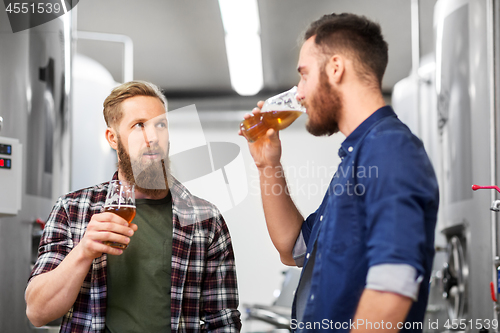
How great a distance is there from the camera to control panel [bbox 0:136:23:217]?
7.09ft

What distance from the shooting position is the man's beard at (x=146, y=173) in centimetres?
169

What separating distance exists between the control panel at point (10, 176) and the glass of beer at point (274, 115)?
1.19m

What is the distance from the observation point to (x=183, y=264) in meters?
1.58

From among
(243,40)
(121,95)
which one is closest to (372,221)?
(121,95)

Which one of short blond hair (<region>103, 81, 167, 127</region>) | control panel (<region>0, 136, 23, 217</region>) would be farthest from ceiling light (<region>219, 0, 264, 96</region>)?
short blond hair (<region>103, 81, 167, 127</region>)

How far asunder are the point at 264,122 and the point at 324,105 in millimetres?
296

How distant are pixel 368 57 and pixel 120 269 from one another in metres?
0.98

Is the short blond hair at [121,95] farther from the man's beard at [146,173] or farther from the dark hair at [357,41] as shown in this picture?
the dark hair at [357,41]

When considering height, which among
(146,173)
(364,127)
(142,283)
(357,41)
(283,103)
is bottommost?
(142,283)

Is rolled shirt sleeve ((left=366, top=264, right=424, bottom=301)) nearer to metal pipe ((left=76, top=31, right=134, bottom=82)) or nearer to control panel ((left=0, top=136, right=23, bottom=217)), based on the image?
control panel ((left=0, top=136, right=23, bottom=217))

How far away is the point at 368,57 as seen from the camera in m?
1.35

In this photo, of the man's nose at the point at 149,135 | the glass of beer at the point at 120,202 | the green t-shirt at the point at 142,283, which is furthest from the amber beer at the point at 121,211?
the man's nose at the point at 149,135

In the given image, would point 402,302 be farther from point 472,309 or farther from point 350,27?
point 472,309

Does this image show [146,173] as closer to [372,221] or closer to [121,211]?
[121,211]
